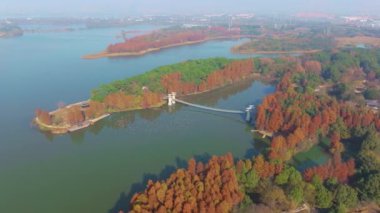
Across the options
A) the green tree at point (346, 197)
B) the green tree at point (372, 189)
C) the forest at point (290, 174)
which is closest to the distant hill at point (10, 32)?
the forest at point (290, 174)

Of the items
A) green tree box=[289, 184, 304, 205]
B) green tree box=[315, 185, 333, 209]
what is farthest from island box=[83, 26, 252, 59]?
green tree box=[315, 185, 333, 209]

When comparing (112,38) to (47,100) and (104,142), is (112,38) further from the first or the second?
(104,142)

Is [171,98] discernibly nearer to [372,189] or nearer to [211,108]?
[211,108]

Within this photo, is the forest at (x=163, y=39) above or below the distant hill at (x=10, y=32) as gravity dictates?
below

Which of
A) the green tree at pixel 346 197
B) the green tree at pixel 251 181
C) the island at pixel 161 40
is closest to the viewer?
the green tree at pixel 346 197

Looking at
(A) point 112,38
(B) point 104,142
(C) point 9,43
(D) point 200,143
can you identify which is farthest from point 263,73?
(C) point 9,43

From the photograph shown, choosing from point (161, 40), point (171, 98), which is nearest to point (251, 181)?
point (171, 98)

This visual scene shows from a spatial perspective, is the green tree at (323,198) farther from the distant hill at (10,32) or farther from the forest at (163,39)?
the distant hill at (10,32)
